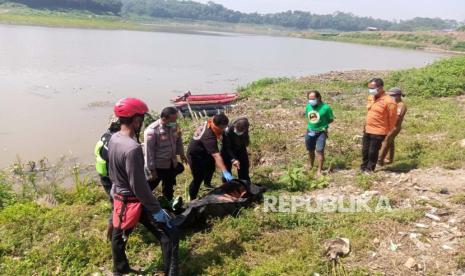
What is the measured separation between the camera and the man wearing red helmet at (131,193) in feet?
11.2

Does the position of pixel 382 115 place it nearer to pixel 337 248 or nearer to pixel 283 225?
pixel 283 225

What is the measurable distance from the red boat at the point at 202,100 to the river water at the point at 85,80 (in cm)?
216

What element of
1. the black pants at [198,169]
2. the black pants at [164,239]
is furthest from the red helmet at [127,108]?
the black pants at [198,169]

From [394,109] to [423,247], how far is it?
2.54 metres

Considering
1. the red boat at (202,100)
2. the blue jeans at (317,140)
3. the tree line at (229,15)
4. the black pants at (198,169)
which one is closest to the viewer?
the black pants at (198,169)

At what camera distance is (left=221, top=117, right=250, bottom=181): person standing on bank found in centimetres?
563

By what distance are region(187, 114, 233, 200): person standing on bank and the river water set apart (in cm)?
520

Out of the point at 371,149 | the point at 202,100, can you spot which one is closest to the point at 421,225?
the point at 371,149

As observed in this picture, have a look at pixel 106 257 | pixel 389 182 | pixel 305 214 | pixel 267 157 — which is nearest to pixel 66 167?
pixel 267 157

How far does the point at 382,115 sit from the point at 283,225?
2552 millimetres

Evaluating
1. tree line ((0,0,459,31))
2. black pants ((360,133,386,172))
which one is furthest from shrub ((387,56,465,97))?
tree line ((0,0,459,31))

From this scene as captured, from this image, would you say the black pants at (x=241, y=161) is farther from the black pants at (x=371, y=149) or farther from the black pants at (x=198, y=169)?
the black pants at (x=371, y=149)

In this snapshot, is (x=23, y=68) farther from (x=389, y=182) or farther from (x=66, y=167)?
(x=389, y=182)

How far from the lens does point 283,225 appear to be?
5074 millimetres
